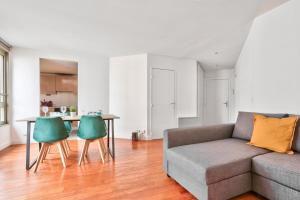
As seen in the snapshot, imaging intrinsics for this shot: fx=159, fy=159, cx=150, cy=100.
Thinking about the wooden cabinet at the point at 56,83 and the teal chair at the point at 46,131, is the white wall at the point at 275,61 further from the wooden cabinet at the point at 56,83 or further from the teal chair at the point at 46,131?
the wooden cabinet at the point at 56,83

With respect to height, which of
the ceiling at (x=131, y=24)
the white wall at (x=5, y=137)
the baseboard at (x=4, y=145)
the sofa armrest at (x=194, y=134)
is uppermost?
the ceiling at (x=131, y=24)

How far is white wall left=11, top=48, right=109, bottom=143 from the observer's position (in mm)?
3678

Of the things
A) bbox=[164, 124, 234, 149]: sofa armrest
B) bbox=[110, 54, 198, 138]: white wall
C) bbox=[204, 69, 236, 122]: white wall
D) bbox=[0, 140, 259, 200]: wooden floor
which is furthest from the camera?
bbox=[204, 69, 236, 122]: white wall

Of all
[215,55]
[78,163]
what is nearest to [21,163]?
[78,163]

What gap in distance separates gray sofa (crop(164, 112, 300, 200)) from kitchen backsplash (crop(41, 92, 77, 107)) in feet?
15.6

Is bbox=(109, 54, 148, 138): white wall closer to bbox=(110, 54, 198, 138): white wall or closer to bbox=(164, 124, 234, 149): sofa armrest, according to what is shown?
bbox=(110, 54, 198, 138): white wall

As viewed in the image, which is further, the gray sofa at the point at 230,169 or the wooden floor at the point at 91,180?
the wooden floor at the point at 91,180

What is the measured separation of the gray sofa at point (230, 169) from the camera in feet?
4.71

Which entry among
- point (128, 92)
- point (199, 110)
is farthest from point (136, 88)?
point (199, 110)

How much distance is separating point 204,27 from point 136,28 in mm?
1262

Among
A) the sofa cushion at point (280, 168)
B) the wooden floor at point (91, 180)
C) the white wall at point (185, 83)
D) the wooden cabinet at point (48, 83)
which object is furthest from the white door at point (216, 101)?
the wooden cabinet at point (48, 83)

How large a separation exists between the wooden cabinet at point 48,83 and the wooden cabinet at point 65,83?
0.39 feet

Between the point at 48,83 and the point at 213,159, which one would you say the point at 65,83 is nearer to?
the point at 48,83

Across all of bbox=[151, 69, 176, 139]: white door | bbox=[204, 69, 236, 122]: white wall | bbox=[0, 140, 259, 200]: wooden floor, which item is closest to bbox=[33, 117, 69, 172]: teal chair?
bbox=[0, 140, 259, 200]: wooden floor
